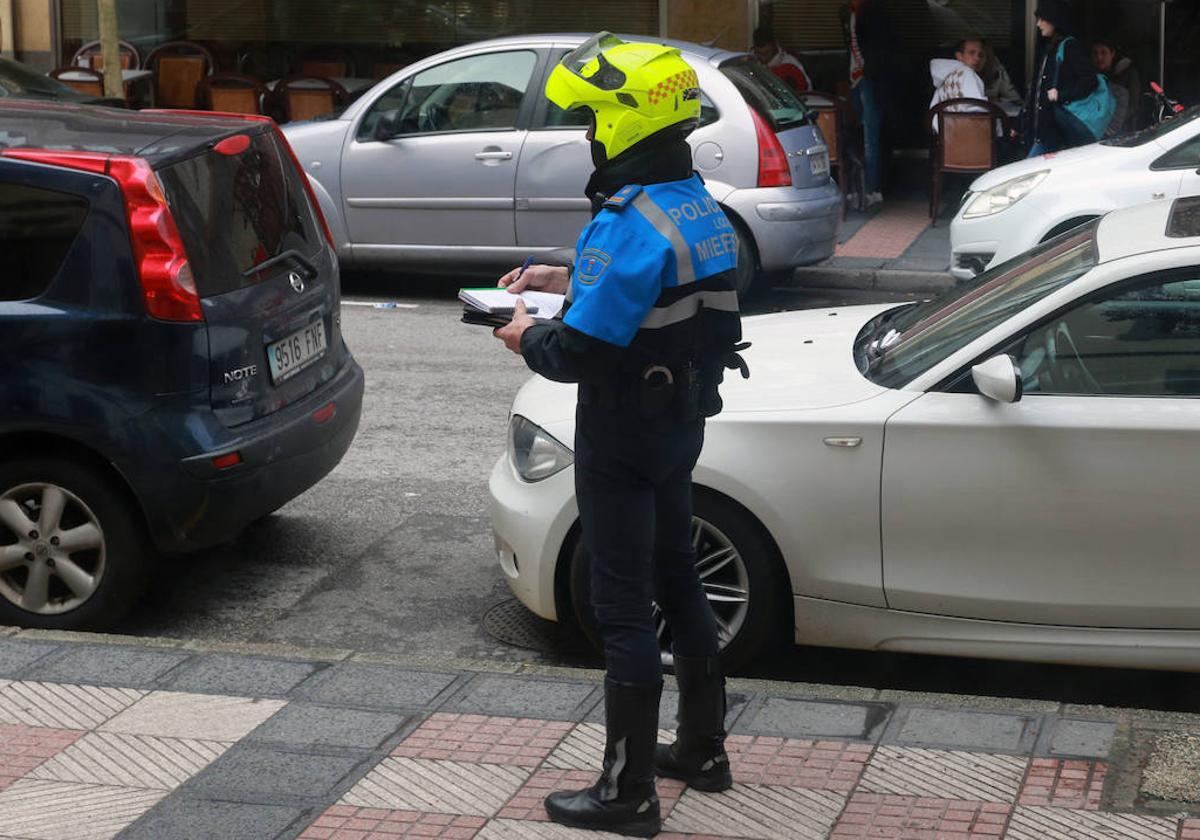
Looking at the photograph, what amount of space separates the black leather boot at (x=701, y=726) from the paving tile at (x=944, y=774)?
0.35m

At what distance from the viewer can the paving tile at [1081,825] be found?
396 cm

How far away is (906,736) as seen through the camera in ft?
14.9

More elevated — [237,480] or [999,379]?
[999,379]

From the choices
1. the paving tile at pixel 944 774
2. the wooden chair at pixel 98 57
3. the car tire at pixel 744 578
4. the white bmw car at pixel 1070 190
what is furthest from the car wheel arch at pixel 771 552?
the wooden chair at pixel 98 57

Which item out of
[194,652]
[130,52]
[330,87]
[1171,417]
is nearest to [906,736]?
[1171,417]

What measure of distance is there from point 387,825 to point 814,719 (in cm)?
122

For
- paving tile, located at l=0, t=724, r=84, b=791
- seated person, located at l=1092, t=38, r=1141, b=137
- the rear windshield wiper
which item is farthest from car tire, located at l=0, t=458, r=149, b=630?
seated person, located at l=1092, t=38, r=1141, b=137

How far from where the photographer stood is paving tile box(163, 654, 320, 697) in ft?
16.1

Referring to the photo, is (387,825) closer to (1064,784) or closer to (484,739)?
(484,739)

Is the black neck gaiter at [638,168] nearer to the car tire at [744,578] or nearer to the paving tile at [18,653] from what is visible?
the car tire at [744,578]

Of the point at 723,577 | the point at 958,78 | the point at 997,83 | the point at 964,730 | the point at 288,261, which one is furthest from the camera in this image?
the point at 997,83

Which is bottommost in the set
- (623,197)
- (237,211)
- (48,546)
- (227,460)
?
(48,546)

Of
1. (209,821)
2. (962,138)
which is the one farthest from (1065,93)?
(209,821)

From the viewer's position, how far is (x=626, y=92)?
12.5 feet
